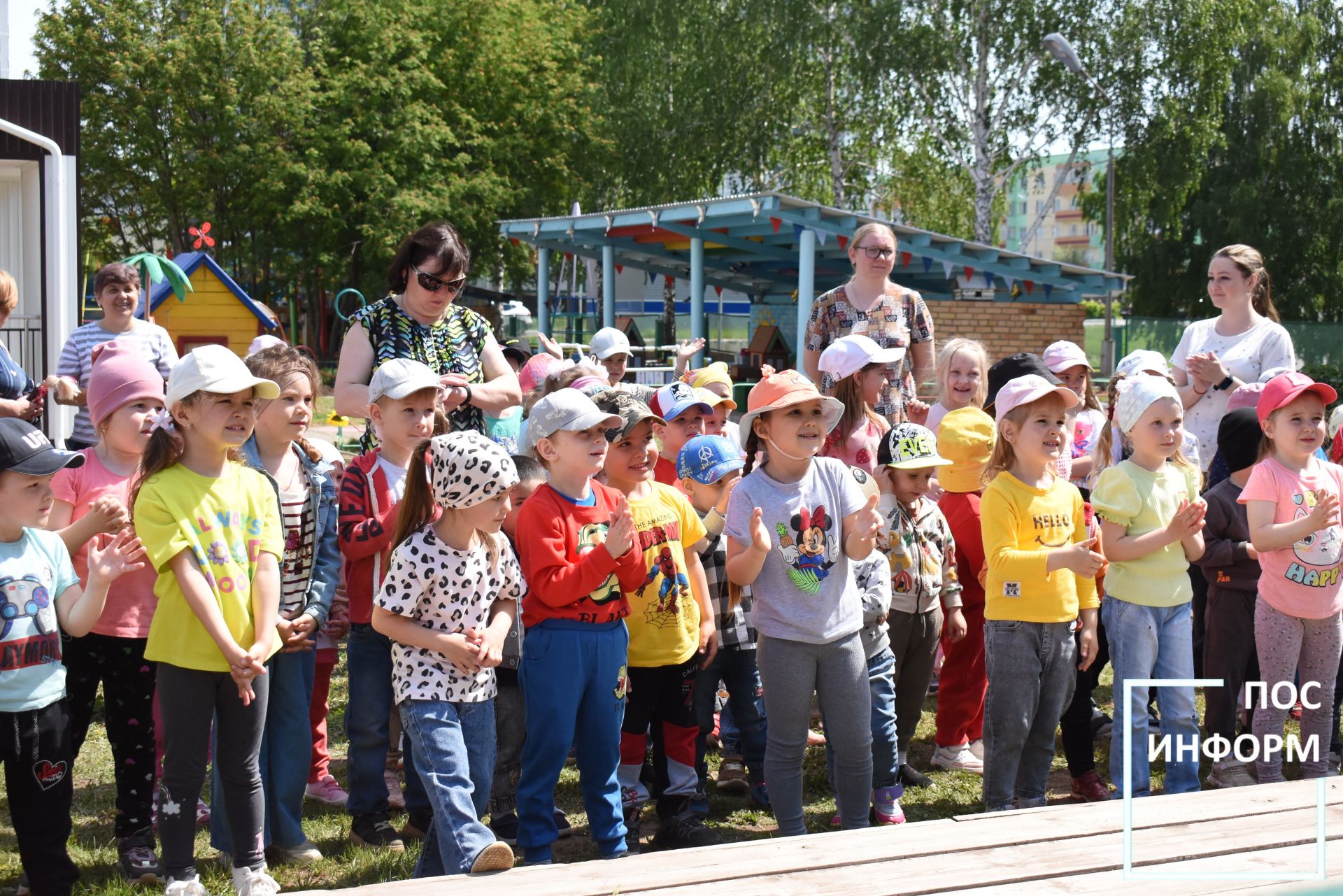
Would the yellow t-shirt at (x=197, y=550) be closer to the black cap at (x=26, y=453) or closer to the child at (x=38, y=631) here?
the child at (x=38, y=631)

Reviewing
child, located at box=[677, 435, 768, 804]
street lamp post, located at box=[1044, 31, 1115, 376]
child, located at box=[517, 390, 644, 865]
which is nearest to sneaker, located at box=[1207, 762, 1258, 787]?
child, located at box=[677, 435, 768, 804]

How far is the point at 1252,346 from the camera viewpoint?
627cm

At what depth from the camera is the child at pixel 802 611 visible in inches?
162

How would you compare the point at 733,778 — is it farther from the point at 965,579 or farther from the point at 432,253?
the point at 432,253

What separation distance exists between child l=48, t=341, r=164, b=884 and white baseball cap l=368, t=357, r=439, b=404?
0.70 meters

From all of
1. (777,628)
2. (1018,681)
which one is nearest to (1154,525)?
(1018,681)

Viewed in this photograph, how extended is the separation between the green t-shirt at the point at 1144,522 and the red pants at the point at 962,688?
87 centimetres

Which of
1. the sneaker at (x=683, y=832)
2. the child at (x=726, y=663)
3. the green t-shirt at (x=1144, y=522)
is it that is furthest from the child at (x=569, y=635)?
the green t-shirt at (x=1144, y=522)

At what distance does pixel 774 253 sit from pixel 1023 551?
18.2 m

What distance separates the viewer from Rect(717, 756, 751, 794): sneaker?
4984 millimetres

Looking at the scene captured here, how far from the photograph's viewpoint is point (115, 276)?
6.03 metres

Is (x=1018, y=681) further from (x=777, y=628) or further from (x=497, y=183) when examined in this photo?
(x=497, y=183)

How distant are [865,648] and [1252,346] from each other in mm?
3097

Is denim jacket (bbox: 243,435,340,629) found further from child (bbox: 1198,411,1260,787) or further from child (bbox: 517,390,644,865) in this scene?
child (bbox: 1198,411,1260,787)
